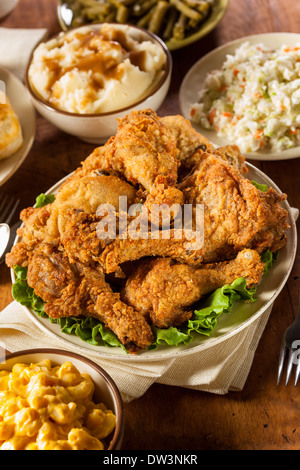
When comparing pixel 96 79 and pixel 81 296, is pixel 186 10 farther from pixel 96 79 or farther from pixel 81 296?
pixel 81 296

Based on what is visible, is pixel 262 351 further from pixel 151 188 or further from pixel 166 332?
pixel 151 188

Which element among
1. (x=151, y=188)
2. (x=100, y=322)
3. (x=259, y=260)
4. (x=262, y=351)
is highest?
(x=151, y=188)

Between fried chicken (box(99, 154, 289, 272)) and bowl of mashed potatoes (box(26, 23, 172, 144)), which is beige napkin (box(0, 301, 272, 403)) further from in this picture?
bowl of mashed potatoes (box(26, 23, 172, 144))

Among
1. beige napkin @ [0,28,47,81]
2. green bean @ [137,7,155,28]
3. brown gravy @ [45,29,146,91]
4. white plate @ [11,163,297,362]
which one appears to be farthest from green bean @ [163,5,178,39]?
white plate @ [11,163,297,362]

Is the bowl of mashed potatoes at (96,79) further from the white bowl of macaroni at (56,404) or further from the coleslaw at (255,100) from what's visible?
the white bowl of macaroni at (56,404)

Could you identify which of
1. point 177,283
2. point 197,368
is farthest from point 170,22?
point 197,368

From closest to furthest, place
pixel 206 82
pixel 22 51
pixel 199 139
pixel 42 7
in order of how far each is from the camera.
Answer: pixel 199 139 → pixel 206 82 → pixel 22 51 → pixel 42 7
